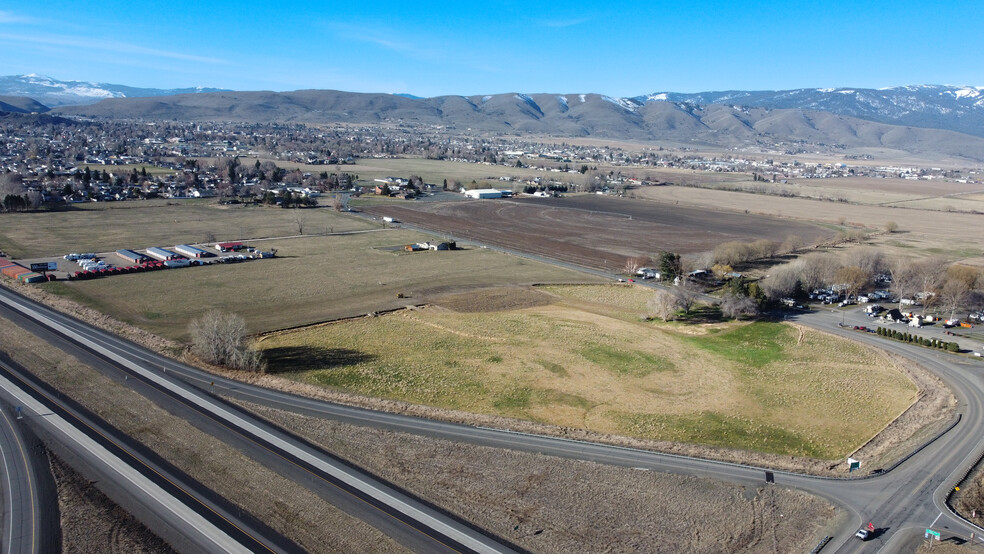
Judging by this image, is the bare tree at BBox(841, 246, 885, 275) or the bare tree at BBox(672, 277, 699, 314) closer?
the bare tree at BBox(672, 277, 699, 314)

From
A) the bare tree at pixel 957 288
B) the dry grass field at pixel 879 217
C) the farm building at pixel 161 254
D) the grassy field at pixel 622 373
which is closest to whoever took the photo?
the grassy field at pixel 622 373

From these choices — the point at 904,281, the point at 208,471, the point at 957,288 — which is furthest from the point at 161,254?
the point at 957,288

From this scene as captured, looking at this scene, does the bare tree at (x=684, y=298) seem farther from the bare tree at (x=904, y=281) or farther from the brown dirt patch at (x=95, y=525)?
the brown dirt patch at (x=95, y=525)

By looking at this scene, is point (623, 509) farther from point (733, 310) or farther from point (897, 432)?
point (733, 310)

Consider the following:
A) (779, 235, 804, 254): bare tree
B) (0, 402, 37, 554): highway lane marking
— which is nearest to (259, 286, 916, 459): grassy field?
(0, 402, 37, 554): highway lane marking

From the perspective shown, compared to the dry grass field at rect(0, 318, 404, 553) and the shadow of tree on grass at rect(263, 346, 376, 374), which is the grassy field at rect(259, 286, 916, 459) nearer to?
the shadow of tree on grass at rect(263, 346, 376, 374)

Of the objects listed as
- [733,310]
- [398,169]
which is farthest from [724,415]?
[398,169]

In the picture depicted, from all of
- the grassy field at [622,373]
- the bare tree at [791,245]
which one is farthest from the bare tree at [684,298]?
the bare tree at [791,245]
